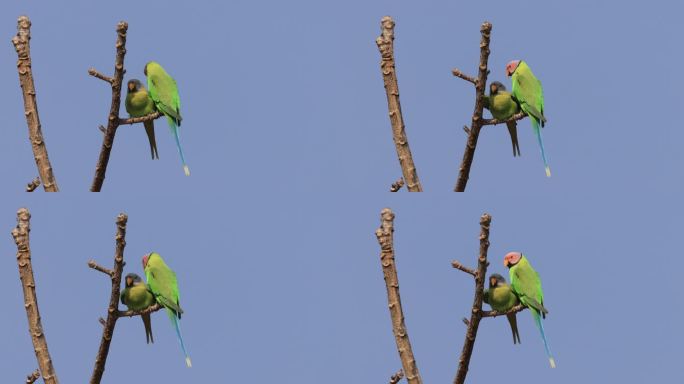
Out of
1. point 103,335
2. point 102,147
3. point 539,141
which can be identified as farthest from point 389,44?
point 103,335

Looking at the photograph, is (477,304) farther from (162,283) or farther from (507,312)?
(162,283)

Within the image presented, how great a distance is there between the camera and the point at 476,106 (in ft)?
30.3

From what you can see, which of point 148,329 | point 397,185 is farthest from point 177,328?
point 397,185

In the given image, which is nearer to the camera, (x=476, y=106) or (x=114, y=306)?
(x=114, y=306)

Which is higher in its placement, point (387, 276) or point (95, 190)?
point (95, 190)

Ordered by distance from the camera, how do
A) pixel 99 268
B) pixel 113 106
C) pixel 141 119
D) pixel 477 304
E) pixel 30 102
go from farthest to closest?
pixel 30 102, pixel 141 119, pixel 113 106, pixel 477 304, pixel 99 268

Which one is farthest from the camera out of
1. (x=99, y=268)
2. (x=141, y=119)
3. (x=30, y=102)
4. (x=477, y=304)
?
(x=30, y=102)

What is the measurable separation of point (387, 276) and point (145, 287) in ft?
5.00

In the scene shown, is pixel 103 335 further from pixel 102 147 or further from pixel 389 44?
pixel 389 44

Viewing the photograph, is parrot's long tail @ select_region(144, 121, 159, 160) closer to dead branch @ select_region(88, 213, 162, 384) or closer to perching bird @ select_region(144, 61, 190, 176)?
perching bird @ select_region(144, 61, 190, 176)

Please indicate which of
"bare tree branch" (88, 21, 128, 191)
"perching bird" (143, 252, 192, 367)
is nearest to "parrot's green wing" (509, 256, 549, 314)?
"perching bird" (143, 252, 192, 367)

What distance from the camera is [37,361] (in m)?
9.32

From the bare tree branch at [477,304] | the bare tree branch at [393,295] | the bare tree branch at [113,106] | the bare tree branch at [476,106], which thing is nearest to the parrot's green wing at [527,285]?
the bare tree branch at [477,304]

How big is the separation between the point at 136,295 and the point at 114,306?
254 mm
